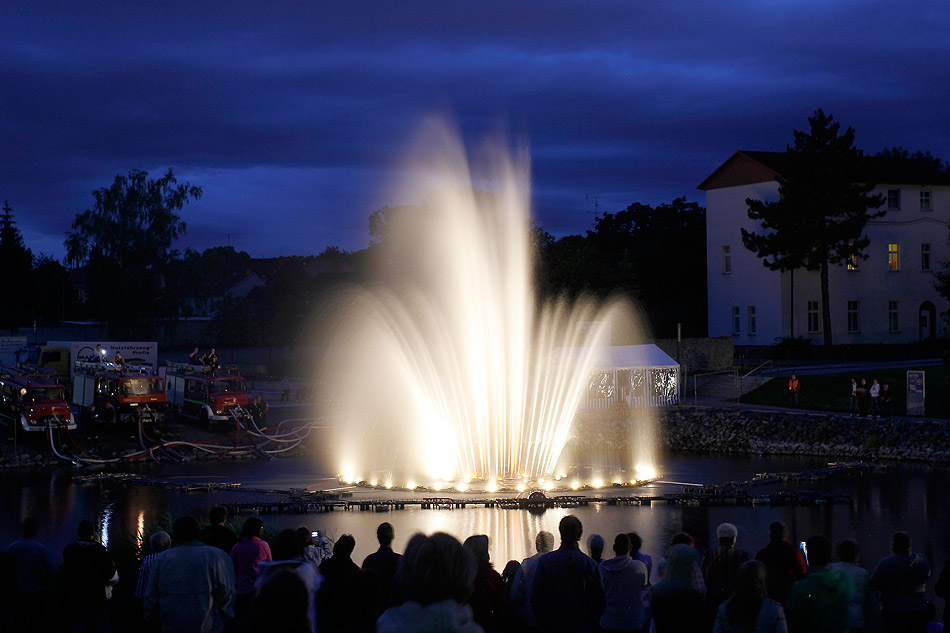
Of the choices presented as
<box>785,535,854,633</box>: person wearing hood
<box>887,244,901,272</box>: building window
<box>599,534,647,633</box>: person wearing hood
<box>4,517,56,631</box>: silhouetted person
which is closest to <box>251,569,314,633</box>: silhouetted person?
<box>599,534,647,633</box>: person wearing hood

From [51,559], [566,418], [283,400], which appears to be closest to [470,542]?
[51,559]

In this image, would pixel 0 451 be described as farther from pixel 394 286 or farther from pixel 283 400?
pixel 394 286

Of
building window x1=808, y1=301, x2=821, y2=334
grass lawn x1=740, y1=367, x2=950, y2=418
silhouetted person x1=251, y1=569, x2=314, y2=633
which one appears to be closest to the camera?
silhouetted person x1=251, y1=569, x2=314, y2=633

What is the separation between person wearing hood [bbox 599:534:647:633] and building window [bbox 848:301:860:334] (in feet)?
211

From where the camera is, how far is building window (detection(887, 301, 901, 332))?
229 feet

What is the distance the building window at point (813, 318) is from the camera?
220 feet

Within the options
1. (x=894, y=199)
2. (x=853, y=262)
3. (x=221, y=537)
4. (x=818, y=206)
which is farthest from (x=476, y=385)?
(x=894, y=199)

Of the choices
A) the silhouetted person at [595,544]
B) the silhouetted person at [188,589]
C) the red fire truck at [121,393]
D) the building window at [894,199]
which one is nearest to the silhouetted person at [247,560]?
the silhouetted person at [188,589]

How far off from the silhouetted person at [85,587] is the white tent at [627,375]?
37826 millimetres

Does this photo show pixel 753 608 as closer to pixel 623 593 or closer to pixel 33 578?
pixel 623 593

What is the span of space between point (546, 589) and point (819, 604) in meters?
2.10

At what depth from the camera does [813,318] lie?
67.4 meters

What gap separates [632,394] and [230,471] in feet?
64.3

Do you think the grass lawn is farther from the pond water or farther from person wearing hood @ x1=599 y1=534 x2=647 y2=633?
person wearing hood @ x1=599 y1=534 x2=647 y2=633
